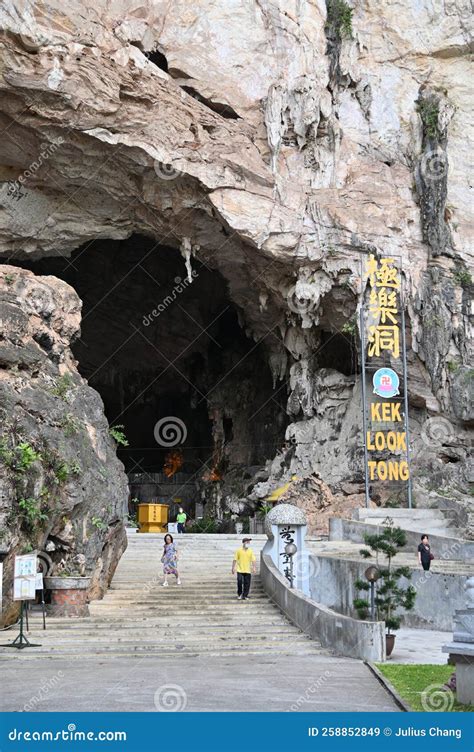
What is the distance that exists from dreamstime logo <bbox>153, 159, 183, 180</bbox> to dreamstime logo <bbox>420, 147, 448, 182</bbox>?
26.8 feet

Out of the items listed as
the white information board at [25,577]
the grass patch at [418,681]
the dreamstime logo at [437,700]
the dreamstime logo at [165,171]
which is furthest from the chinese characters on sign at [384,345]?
the dreamstime logo at [437,700]

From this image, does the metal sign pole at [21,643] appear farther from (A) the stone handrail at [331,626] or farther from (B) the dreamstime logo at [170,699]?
(A) the stone handrail at [331,626]

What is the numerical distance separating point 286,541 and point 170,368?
64.6 feet

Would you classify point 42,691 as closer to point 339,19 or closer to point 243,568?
point 243,568

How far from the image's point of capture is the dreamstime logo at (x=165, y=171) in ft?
66.5

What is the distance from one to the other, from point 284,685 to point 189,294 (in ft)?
78.6

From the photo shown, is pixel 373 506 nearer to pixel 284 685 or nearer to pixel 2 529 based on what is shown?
pixel 2 529

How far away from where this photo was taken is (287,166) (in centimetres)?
2302

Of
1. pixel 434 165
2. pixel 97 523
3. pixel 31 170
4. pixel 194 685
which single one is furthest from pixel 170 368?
pixel 194 685

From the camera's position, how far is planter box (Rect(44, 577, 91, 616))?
448 inches

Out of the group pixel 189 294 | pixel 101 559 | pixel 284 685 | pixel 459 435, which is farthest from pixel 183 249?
pixel 284 685

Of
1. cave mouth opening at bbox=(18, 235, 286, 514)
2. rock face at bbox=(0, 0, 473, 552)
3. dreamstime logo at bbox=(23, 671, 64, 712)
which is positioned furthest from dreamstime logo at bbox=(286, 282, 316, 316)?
dreamstime logo at bbox=(23, 671, 64, 712)

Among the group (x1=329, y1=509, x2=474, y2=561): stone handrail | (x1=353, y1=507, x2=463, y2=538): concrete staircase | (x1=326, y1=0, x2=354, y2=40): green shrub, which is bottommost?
(x1=329, y1=509, x2=474, y2=561): stone handrail

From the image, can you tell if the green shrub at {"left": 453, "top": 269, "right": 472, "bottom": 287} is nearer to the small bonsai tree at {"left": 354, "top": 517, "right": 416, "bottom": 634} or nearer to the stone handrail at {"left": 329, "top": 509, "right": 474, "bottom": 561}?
the stone handrail at {"left": 329, "top": 509, "right": 474, "bottom": 561}
